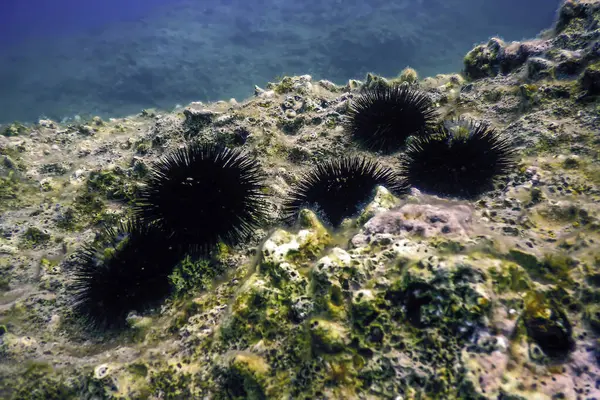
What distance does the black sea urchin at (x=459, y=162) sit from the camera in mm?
3348

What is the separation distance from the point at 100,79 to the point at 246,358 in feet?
115

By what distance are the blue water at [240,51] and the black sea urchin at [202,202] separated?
2244cm

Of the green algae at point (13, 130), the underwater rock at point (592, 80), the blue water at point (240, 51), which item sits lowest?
the green algae at point (13, 130)

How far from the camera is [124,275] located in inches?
120

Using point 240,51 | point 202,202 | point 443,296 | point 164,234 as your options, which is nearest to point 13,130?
point 164,234

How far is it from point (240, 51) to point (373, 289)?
35.9 metres

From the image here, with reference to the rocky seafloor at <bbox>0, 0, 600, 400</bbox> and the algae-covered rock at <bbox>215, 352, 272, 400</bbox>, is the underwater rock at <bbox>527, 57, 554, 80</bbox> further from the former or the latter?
the algae-covered rock at <bbox>215, 352, 272, 400</bbox>

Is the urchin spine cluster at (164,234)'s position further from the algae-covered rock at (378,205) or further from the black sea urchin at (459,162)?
the black sea urchin at (459,162)

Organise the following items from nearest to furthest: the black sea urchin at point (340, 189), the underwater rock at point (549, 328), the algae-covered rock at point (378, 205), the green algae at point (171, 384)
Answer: the underwater rock at point (549, 328) < the green algae at point (171, 384) < the algae-covered rock at point (378, 205) < the black sea urchin at point (340, 189)

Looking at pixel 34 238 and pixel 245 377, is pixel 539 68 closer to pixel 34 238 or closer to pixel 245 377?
pixel 245 377

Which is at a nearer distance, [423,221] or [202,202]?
[423,221]

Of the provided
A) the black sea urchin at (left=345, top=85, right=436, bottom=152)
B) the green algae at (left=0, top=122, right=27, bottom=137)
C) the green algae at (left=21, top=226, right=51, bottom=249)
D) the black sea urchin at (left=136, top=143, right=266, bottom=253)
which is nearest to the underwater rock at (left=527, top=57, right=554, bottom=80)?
the black sea urchin at (left=345, top=85, right=436, bottom=152)

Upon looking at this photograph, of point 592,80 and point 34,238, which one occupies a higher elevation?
point 592,80

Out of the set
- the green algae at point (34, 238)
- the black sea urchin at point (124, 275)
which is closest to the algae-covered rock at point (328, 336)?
the black sea urchin at point (124, 275)
